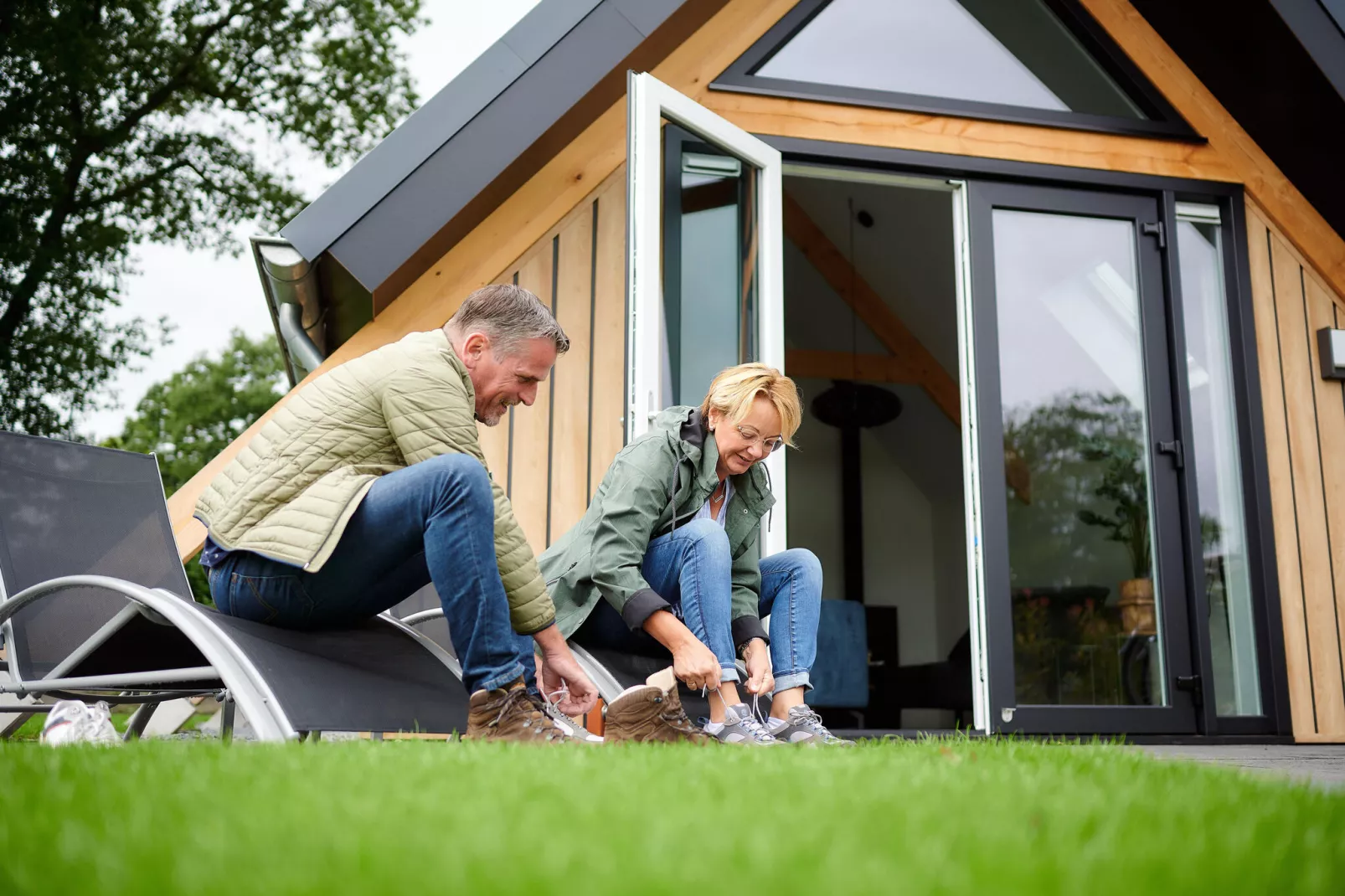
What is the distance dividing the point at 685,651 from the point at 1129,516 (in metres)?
2.95

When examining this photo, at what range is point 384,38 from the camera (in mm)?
13469

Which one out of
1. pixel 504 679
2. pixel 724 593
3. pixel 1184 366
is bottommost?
pixel 504 679

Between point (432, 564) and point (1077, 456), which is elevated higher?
point (1077, 456)

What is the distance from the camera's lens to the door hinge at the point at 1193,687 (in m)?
4.17

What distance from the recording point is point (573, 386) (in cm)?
410

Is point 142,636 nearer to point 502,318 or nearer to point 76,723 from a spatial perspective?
point 76,723

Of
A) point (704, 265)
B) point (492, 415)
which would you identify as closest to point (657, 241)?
point (704, 265)

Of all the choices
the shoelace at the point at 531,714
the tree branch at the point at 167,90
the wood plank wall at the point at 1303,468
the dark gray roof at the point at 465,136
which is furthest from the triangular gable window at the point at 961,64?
the tree branch at the point at 167,90

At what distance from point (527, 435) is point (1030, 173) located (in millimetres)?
2280

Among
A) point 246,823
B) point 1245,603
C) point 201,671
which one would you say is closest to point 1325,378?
point 1245,603

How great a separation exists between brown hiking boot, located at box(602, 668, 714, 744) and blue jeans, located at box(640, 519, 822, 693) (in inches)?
7.0

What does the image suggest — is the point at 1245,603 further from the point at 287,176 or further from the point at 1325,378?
the point at 287,176

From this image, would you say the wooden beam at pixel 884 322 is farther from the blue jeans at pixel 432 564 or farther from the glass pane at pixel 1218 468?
the blue jeans at pixel 432 564

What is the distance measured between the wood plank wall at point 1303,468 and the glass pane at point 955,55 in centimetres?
94
